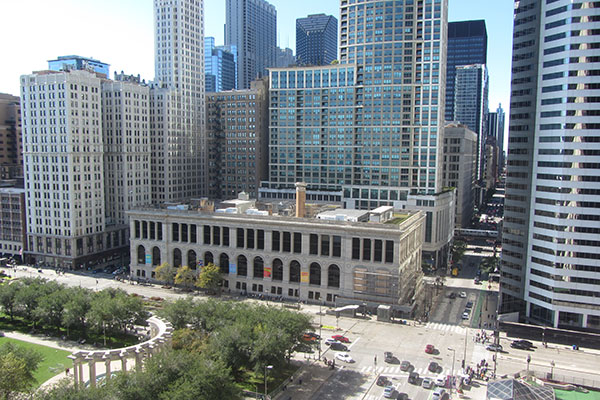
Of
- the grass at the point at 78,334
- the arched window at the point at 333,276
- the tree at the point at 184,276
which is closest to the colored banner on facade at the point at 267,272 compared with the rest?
the arched window at the point at 333,276

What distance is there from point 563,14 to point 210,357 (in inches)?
3536

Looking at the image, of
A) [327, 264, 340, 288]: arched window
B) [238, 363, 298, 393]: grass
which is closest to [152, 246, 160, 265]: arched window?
[327, 264, 340, 288]: arched window

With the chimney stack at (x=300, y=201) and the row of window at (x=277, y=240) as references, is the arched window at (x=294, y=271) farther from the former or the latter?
the chimney stack at (x=300, y=201)

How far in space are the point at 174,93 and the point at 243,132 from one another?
3297 cm

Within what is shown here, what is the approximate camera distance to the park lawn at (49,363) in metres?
74.4

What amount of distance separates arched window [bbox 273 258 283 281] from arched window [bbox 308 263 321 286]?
7567mm

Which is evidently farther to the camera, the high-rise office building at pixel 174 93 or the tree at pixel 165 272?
the high-rise office building at pixel 174 93

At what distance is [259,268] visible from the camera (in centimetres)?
11606

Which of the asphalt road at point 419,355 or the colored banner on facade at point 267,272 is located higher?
the colored banner on facade at point 267,272

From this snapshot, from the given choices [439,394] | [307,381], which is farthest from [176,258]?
[439,394]

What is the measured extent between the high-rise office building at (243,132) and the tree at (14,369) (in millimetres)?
131918

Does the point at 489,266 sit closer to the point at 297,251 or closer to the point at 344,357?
the point at 297,251

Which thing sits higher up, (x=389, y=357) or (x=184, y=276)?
(x=184, y=276)

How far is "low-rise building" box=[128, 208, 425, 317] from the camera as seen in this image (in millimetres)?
104188
